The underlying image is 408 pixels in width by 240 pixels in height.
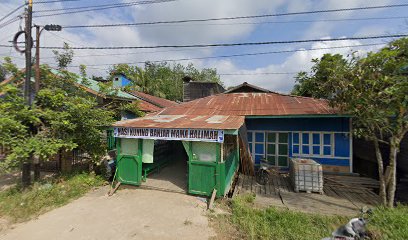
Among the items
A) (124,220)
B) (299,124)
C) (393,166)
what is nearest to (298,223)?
(393,166)

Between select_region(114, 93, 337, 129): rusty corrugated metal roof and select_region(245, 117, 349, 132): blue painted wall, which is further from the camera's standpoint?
select_region(245, 117, 349, 132): blue painted wall

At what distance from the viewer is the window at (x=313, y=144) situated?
9633 millimetres

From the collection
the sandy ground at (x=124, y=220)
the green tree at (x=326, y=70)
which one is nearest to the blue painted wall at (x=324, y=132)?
the green tree at (x=326, y=70)

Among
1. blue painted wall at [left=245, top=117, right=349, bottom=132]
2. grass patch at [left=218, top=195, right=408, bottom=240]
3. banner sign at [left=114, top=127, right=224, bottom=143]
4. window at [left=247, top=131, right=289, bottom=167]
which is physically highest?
blue painted wall at [left=245, top=117, right=349, bottom=132]

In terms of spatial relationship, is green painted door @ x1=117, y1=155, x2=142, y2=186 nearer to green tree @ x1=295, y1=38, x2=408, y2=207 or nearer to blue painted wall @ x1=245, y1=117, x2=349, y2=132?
blue painted wall @ x1=245, y1=117, x2=349, y2=132

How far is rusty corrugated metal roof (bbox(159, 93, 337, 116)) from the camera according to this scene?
945 centimetres

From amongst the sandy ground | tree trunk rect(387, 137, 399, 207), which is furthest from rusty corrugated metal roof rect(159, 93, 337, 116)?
the sandy ground

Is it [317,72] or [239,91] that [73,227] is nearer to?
[317,72]

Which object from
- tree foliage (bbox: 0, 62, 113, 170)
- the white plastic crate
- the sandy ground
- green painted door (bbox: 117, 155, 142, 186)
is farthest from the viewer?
green painted door (bbox: 117, 155, 142, 186)

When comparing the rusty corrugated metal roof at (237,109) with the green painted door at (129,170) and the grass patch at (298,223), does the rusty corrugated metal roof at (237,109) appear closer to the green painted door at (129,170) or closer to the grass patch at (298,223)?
the green painted door at (129,170)

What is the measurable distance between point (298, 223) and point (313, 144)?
5604 millimetres

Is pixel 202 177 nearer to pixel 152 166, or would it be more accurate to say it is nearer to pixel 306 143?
pixel 152 166

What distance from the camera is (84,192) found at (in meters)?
7.57

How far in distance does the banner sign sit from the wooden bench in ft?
5.32
